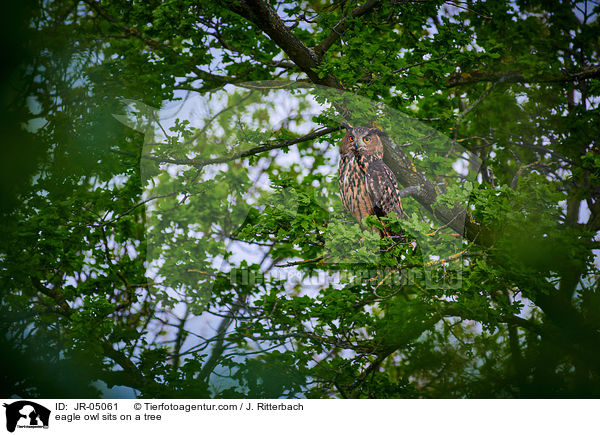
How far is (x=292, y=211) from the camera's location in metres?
2.27

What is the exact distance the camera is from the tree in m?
2.26

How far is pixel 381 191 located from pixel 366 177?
0.34 feet

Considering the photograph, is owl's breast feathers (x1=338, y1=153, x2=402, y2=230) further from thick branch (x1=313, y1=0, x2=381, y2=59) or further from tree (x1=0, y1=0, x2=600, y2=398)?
thick branch (x1=313, y1=0, x2=381, y2=59)

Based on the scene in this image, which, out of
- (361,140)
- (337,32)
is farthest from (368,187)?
(337,32)
